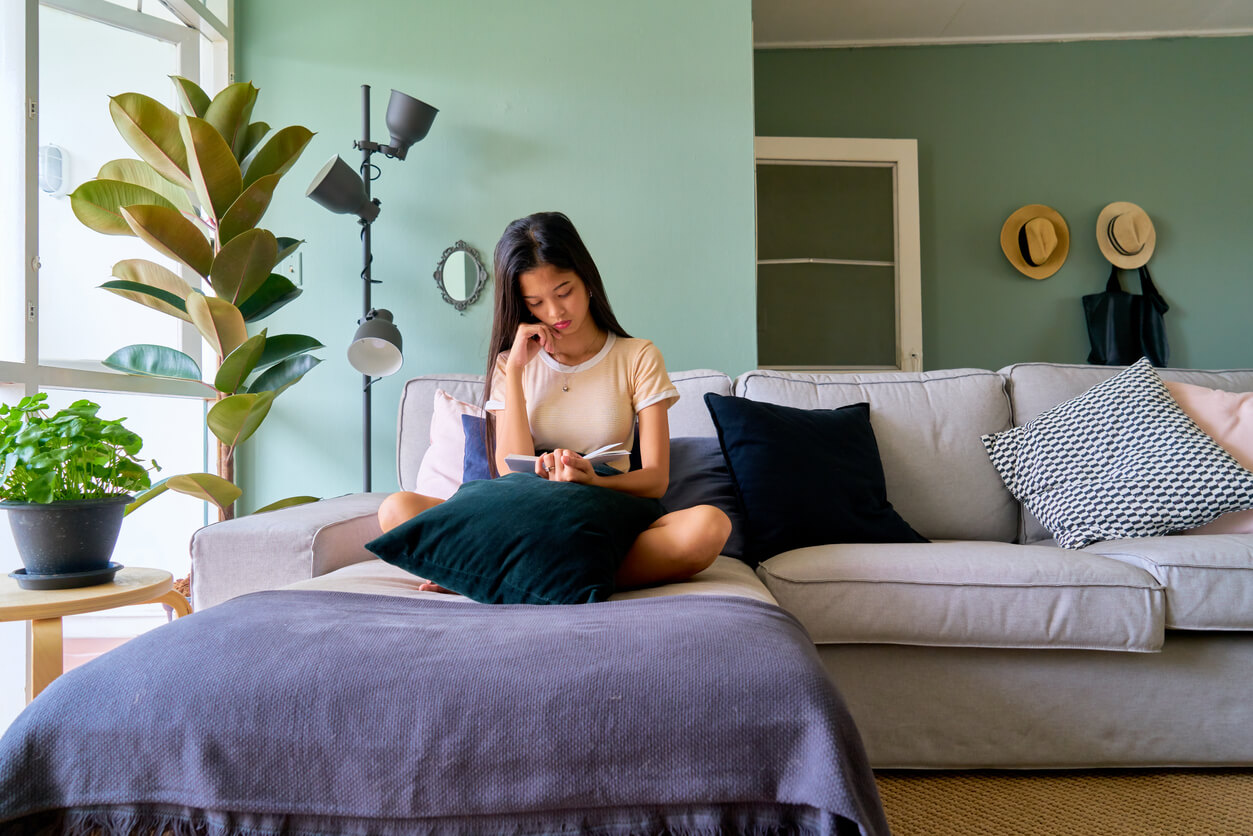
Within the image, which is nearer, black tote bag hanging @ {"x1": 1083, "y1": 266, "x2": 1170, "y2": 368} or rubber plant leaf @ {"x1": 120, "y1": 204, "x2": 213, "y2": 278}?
rubber plant leaf @ {"x1": 120, "y1": 204, "x2": 213, "y2": 278}

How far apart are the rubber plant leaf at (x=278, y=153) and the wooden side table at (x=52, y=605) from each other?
129 cm

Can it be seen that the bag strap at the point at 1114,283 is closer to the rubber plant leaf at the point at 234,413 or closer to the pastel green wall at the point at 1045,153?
the pastel green wall at the point at 1045,153

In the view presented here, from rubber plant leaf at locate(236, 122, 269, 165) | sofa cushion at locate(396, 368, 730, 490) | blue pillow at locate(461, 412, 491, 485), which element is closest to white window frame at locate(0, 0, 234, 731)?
rubber plant leaf at locate(236, 122, 269, 165)

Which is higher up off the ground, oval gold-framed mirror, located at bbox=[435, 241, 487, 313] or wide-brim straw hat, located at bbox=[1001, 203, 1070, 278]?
wide-brim straw hat, located at bbox=[1001, 203, 1070, 278]

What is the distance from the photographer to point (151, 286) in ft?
7.09

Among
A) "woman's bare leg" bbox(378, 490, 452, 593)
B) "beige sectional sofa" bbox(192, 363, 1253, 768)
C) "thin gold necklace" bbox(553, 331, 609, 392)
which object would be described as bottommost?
"beige sectional sofa" bbox(192, 363, 1253, 768)

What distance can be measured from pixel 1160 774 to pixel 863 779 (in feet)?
3.98

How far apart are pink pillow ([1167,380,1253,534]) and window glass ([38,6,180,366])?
288 cm

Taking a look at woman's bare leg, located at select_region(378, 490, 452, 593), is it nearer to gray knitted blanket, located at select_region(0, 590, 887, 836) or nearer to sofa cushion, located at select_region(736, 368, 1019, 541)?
gray knitted blanket, located at select_region(0, 590, 887, 836)

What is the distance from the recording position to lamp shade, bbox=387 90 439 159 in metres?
2.43

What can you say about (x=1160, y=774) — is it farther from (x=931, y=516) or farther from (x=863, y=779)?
(x=863, y=779)

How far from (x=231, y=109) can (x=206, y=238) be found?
1.31ft

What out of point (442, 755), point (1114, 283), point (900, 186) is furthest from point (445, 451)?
point (1114, 283)

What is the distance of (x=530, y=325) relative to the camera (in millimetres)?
1764
